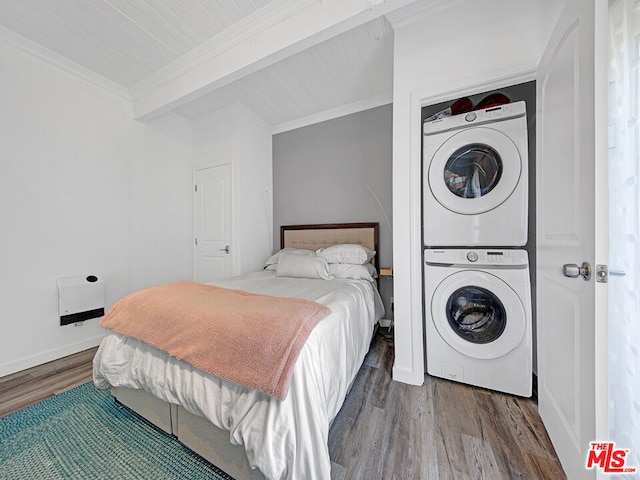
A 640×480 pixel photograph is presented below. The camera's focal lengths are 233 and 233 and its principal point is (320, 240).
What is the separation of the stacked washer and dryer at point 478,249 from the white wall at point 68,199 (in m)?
3.10

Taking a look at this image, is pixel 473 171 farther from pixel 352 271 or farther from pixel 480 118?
pixel 352 271

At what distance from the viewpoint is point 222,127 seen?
10.00 ft

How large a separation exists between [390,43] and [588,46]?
1.53 meters

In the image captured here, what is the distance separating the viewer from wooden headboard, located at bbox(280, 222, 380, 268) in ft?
8.92

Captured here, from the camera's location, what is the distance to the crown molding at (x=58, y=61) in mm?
1887

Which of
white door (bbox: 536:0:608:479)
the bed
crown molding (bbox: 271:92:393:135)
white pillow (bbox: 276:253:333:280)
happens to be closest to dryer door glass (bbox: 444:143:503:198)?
white door (bbox: 536:0:608:479)

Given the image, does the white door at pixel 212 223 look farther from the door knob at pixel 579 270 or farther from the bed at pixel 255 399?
the door knob at pixel 579 270

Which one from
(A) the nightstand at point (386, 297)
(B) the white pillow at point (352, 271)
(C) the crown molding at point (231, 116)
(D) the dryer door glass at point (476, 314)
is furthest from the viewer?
(C) the crown molding at point (231, 116)

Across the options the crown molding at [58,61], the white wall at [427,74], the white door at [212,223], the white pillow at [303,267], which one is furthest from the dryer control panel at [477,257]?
the crown molding at [58,61]

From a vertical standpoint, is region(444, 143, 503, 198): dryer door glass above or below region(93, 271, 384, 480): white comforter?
above

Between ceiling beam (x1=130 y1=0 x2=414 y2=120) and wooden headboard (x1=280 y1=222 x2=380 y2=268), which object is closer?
ceiling beam (x1=130 y1=0 x2=414 y2=120)

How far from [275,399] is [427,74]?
216cm

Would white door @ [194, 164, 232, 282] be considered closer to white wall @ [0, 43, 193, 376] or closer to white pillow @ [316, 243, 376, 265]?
white wall @ [0, 43, 193, 376]

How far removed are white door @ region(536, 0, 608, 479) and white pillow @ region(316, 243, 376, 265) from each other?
4.32 ft
